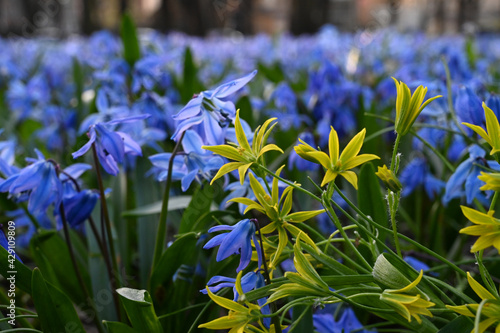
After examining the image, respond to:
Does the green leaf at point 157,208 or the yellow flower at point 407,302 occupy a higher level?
the yellow flower at point 407,302

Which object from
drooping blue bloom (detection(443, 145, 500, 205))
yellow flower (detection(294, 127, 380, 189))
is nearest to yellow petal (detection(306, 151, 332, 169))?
yellow flower (detection(294, 127, 380, 189))

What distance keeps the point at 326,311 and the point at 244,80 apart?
554mm

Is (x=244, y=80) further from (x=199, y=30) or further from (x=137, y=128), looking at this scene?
(x=199, y=30)

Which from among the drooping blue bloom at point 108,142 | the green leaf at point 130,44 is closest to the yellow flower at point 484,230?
the drooping blue bloom at point 108,142

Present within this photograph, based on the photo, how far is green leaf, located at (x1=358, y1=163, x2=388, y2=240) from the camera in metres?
1.10

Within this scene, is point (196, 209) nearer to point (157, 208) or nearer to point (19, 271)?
point (157, 208)

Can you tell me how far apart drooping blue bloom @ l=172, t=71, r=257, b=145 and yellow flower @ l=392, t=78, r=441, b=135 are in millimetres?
320

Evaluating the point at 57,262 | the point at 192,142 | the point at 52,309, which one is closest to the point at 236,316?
the point at 52,309

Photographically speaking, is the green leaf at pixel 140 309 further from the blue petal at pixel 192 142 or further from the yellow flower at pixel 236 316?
the blue petal at pixel 192 142

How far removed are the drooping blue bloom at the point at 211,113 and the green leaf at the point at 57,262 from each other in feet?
1.38

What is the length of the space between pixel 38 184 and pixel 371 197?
0.67m

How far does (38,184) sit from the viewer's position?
107cm

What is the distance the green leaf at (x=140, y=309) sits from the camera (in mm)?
792

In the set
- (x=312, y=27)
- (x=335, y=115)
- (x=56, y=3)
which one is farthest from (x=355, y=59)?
(x=56, y=3)
